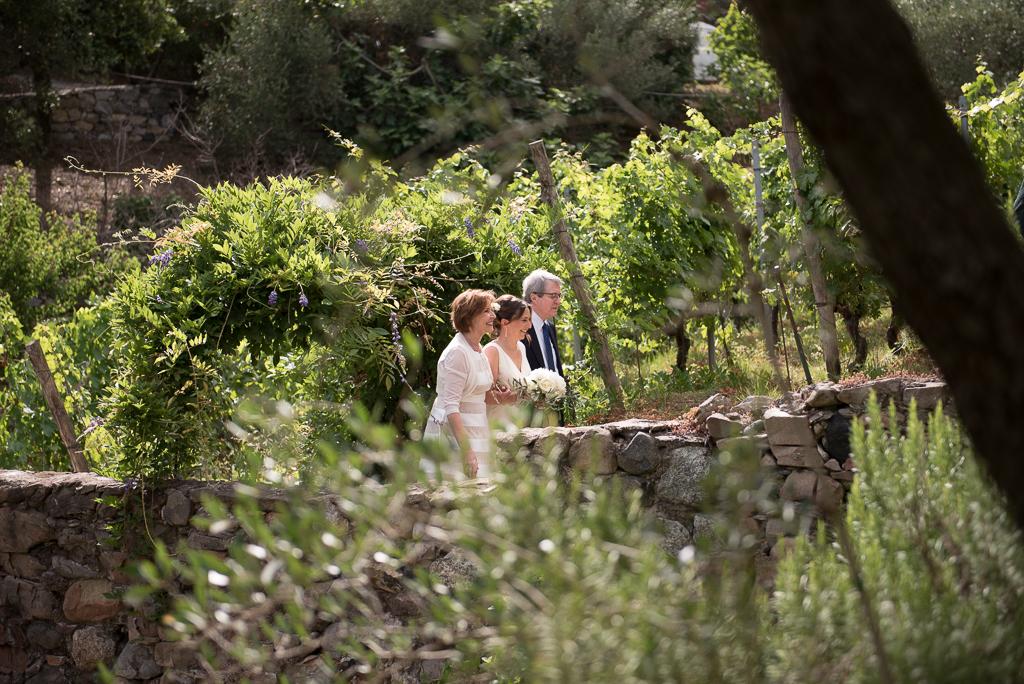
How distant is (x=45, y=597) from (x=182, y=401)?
1254mm

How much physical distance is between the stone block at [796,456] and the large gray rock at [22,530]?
11.5ft

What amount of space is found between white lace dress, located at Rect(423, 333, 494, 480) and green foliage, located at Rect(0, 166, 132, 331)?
18.4ft

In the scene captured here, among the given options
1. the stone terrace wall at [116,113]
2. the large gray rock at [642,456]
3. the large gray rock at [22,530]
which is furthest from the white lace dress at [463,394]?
the stone terrace wall at [116,113]

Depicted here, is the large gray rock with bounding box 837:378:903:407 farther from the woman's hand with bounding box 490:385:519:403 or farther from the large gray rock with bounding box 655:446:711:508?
the woman's hand with bounding box 490:385:519:403

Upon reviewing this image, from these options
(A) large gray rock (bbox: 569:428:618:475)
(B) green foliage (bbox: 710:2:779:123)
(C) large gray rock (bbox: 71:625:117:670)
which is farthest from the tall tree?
(A) large gray rock (bbox: 569:428:618:475)

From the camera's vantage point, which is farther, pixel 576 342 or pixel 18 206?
pixel 18 206

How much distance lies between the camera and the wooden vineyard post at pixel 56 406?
21.0ft

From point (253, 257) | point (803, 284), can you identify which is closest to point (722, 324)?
point (803, 284)

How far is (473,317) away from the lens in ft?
17.5

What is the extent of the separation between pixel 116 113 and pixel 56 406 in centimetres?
1404

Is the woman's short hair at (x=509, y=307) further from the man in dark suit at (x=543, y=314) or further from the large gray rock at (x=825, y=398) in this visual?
the large gray rock at (x=825, y=398)

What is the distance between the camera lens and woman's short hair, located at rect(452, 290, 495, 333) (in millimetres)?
5305

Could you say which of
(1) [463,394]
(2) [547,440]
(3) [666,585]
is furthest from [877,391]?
(3) [666,585]

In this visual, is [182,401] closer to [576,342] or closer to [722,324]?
[576,342]
